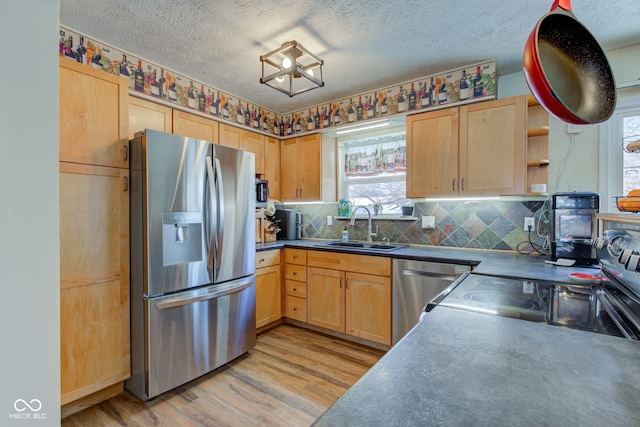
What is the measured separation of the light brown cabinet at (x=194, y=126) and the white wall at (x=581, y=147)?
2.74 m

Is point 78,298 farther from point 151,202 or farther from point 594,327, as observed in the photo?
point 594,327

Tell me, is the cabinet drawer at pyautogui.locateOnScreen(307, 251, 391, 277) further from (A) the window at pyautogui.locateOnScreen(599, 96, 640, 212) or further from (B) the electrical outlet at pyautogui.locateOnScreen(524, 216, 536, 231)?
(A) the window at pyautogui.locateOnScreen(599, 96, 640, 212)

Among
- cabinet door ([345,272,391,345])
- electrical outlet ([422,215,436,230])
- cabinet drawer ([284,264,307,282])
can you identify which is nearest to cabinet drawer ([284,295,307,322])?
cabinet drawer ([284,264,307,282])

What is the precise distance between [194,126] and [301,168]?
4.01ft

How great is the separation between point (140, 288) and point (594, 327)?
2259 millimetres

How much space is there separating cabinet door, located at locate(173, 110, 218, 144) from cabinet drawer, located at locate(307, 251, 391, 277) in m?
1.51

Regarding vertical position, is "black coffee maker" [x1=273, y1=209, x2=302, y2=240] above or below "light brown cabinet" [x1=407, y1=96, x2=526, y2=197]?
below

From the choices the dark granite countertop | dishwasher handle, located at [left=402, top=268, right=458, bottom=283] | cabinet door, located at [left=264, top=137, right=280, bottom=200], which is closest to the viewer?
the dark granite countertop

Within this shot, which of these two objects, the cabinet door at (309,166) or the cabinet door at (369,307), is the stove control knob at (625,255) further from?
the cabinet door at (309,166)

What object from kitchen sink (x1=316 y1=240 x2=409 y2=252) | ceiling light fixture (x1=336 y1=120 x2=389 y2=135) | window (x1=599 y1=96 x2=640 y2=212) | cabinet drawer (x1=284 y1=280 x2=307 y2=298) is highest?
ceiling light fixture (x1=336 y1=120 x2=389 y2=135)

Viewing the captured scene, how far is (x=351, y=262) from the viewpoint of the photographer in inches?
105

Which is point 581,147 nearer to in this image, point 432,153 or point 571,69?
point 432,153

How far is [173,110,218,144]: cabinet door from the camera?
258 cm

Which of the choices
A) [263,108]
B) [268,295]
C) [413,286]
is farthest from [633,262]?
[263,108]
